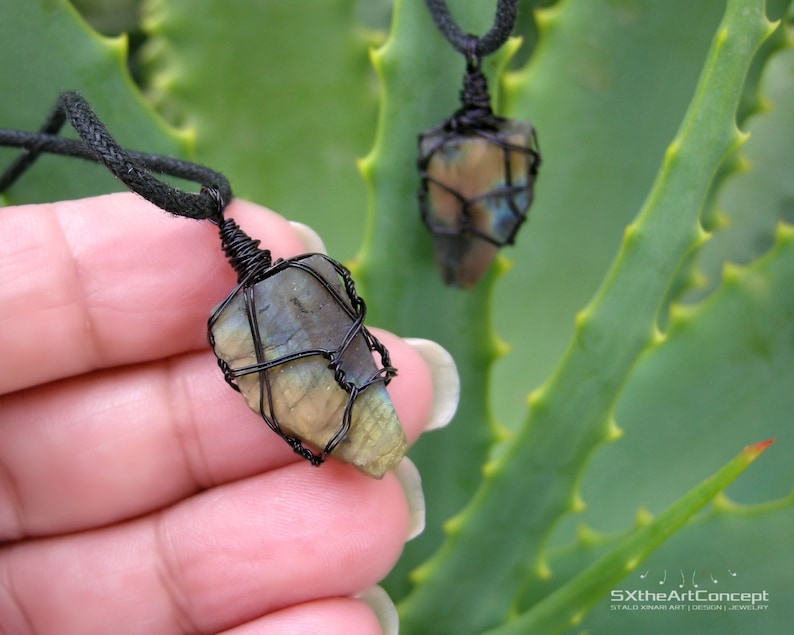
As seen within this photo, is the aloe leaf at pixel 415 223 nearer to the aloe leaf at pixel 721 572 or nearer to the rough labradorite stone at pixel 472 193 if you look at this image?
the rough labradorite stone at pixel 472 193

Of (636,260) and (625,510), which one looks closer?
(636,260)

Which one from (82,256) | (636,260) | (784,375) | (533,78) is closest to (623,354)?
(636,260)

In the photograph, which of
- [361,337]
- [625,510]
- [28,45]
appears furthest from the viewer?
[625,510]

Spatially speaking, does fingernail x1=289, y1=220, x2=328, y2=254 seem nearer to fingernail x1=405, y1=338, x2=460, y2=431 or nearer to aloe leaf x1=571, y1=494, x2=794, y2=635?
fingernail x1=405, y1=338, x2=460, y2=431

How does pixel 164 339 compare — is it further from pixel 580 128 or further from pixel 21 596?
pixel 580 128

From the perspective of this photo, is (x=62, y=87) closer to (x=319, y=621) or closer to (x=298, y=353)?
(x=298, y=353)

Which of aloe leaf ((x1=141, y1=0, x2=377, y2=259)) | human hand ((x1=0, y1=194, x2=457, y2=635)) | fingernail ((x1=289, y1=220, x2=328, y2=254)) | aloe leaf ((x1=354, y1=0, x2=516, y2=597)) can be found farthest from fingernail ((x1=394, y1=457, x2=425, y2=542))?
aloe leaf ((x1=141, y1=0, x2=377, y2=259))

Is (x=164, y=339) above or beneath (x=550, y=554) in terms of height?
above
